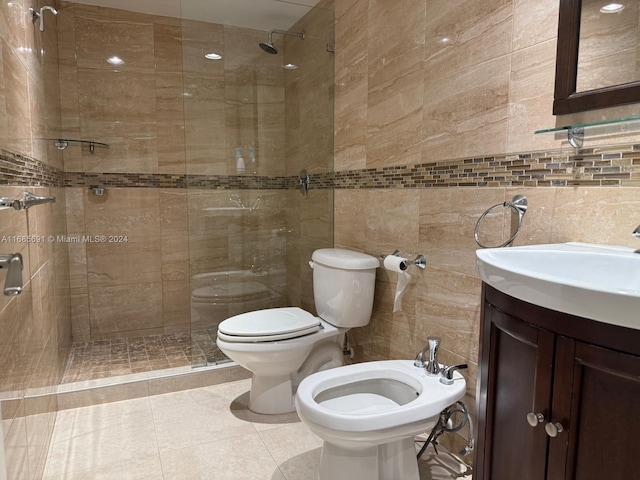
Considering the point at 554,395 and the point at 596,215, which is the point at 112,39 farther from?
the point at 554,395

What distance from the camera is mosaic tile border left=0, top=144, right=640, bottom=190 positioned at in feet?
4.10

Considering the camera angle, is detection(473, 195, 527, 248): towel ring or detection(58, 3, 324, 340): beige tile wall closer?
→ detection(473, 195, 527, 248): towel ring

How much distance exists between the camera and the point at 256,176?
8.96 ft

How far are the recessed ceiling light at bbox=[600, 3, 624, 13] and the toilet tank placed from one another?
1354mm

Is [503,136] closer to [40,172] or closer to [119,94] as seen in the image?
[40,172]

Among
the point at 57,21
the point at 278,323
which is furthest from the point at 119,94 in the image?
the point at 278,323

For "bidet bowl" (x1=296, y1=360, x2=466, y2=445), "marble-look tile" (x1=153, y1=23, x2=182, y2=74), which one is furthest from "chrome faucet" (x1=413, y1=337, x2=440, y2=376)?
"marble-look tile" (x1=153, y1=23, x2=182, y2=74)

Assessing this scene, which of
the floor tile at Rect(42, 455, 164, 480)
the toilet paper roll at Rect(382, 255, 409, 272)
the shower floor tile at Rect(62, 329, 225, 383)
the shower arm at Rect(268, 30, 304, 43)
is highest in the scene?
the shower arm at Rect(268, 30, 304, 43)

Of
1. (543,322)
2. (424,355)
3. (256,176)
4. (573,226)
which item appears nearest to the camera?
(543,322)

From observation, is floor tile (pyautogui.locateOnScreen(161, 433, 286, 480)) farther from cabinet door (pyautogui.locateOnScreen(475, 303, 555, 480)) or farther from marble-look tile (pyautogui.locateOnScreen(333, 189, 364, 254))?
marble-look tile (pyautogui.locateOnScreen(333, 189, 364, 254))

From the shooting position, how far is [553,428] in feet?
2.95

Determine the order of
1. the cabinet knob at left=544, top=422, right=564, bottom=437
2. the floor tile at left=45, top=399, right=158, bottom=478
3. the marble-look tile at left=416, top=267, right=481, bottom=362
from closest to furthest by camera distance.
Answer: the cabinet knob at left=544, top=422, right=564, bottom=437 → the marble-look tile at left=416, top=267, right=481, bottom=362 → the floor tile at left=45, top=399, right=158, bottom=478

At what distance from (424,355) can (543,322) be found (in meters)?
0.84

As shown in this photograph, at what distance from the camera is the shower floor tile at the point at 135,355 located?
258cm
